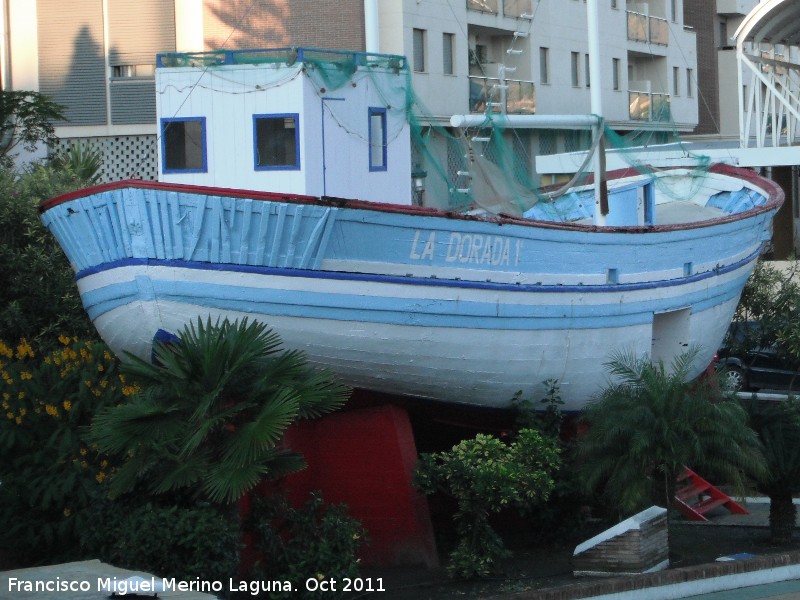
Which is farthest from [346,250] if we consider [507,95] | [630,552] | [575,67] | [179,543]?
[575,67]

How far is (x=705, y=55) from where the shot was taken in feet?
153

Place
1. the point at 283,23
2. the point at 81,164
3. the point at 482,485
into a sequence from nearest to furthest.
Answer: the point at 482,485 → the point at 81,164 → the point at 283,23

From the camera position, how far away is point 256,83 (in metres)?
12.6

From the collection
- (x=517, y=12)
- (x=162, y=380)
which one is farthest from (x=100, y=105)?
(x=162, y=380)

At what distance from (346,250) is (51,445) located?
10.5 ft

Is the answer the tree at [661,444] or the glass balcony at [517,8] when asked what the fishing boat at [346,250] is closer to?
the tree at [661,444]

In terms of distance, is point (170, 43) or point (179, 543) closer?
point (179, 543)

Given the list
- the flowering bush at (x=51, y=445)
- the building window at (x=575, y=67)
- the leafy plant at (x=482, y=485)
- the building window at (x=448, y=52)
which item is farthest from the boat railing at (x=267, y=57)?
the building window at (x=575, y=67)

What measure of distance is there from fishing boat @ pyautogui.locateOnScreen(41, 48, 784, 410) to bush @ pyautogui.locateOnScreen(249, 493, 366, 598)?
1.53 m

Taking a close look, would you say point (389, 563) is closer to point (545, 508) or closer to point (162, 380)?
point (545, 508)

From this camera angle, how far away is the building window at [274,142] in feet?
41.1

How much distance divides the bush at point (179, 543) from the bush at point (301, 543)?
494 millimetres

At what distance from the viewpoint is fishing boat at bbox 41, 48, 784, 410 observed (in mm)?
11211

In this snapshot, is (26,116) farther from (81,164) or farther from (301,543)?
(301,543)
